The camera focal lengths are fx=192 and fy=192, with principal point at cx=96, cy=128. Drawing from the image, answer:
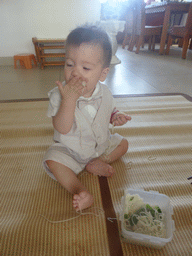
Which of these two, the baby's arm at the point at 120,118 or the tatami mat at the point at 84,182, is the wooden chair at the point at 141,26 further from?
the baby's arm at the point at 120,118

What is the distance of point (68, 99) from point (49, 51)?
2298mm

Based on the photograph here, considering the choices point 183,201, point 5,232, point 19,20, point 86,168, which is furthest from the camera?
point 19,20

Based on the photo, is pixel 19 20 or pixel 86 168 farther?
pixel 19 20

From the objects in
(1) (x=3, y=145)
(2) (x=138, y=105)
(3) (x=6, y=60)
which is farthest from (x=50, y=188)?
(3) (x=6, y=60)

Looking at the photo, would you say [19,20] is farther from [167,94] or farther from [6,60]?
[167,94]

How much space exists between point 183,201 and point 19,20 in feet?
8.75

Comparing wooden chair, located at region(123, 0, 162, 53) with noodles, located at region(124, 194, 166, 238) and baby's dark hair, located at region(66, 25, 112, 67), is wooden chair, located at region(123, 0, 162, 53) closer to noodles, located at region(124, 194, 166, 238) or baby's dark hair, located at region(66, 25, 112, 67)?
baby's dark hair, located at region(66, 25, 112, 67)

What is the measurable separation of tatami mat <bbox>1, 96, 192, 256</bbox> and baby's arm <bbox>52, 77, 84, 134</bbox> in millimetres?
239

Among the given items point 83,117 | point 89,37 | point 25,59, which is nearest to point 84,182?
point 83,117

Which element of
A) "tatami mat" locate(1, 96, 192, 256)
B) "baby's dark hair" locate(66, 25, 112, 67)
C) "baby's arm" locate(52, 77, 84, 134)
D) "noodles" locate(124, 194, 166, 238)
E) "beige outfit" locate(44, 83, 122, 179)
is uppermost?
"baby's dark hair" locate(66, 25, 112, 67)

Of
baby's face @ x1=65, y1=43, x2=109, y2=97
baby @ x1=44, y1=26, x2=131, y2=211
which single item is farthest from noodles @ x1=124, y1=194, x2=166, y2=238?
baby's face @ x1=65, y1=43, x2=109, y2=97

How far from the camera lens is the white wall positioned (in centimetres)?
234

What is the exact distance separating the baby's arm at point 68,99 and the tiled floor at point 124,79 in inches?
38.5

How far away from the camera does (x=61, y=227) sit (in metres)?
0.50
